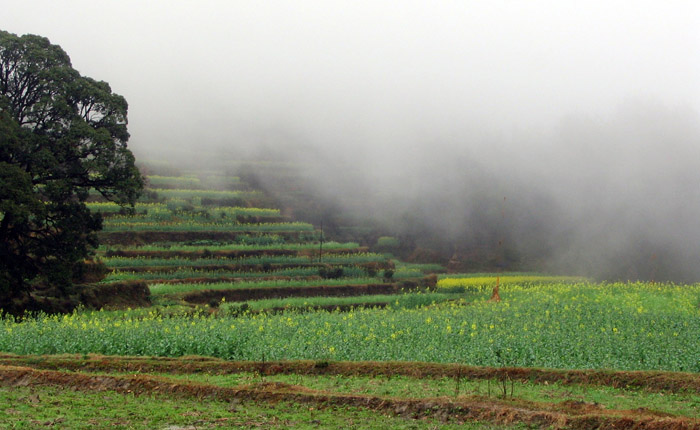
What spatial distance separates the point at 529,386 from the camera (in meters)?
10.8

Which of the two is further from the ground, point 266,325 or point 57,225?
point 57,225

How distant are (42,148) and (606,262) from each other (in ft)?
118

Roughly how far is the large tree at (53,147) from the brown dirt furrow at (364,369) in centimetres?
896

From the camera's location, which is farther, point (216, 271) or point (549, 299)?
point (216, 271)

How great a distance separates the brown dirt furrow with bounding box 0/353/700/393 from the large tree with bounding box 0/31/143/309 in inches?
353

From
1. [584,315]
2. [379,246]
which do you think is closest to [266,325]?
[584,315]

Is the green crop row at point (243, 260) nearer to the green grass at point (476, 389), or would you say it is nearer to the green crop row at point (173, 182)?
the green crop row at point (173, 182)

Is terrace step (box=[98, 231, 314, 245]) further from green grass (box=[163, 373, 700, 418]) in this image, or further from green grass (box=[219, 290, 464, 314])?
green grass (box=[163, 373, 700, 418])

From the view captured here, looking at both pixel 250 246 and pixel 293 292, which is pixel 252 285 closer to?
pixel 293 292

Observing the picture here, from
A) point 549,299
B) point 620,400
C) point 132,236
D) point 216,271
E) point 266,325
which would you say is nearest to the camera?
point 620,400

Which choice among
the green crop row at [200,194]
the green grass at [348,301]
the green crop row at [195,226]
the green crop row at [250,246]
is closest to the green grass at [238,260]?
the green crop row at [250,246]

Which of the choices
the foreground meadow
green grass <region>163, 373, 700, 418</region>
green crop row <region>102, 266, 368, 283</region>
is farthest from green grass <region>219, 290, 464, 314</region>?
green grass <region>163, 373, 700, 418</region>

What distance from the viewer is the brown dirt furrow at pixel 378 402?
7922 mm

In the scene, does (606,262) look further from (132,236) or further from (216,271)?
(132,236)
